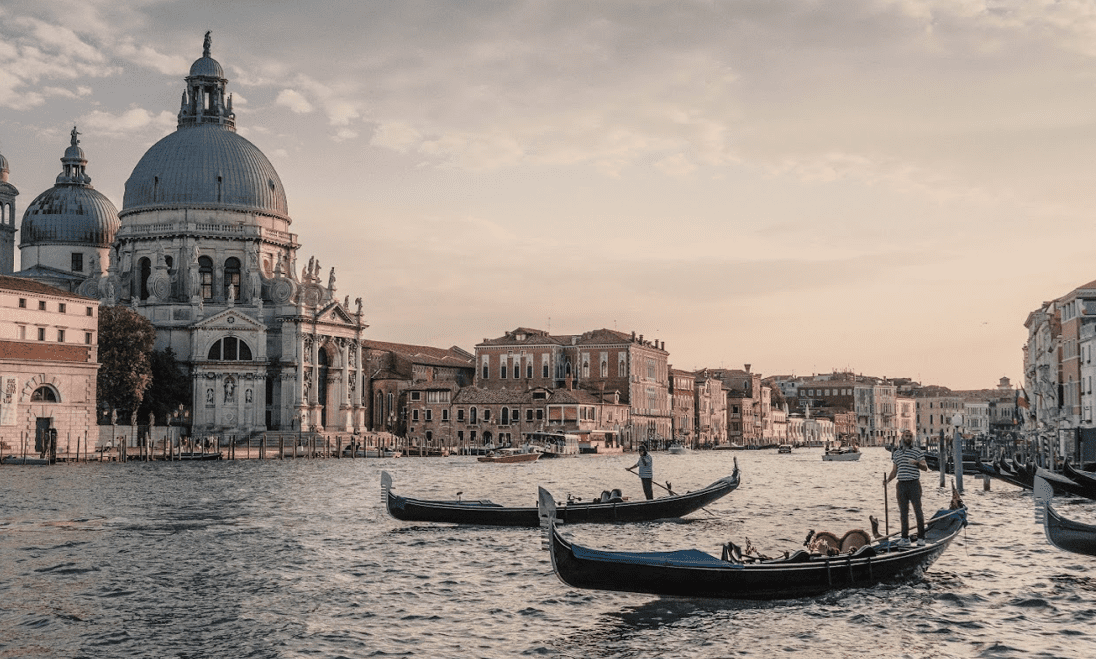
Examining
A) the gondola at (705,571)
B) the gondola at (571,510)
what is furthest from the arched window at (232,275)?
the gondola at (705,571)

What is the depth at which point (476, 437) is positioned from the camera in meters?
87.1

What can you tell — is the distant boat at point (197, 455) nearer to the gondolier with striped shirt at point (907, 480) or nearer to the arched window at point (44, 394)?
the arched window at point (44, 394)

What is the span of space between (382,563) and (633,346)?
7744cm

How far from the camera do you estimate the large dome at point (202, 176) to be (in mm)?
78562

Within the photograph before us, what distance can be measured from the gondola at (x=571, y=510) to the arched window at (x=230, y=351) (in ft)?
165

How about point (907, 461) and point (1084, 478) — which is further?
point (1084, 478)

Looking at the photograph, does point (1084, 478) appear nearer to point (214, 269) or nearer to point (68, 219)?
point (214, 269)

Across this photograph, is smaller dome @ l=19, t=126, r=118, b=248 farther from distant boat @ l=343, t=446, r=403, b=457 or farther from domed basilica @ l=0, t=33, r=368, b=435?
distant boat @ l=343, t=446, r=403, b=457

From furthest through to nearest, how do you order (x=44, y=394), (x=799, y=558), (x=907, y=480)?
(x=44, y=394)
(x=907, y=480)
(x=799, y=558)

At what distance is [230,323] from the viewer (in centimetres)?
7350

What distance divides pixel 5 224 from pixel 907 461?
3150 inches

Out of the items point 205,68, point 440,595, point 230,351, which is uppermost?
point 205,68

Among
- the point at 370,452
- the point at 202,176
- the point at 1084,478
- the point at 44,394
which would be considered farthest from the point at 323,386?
the point at 1084,478

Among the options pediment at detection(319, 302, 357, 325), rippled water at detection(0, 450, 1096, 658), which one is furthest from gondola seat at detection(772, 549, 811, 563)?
pediment at detection(319, 302, 357, 325)
